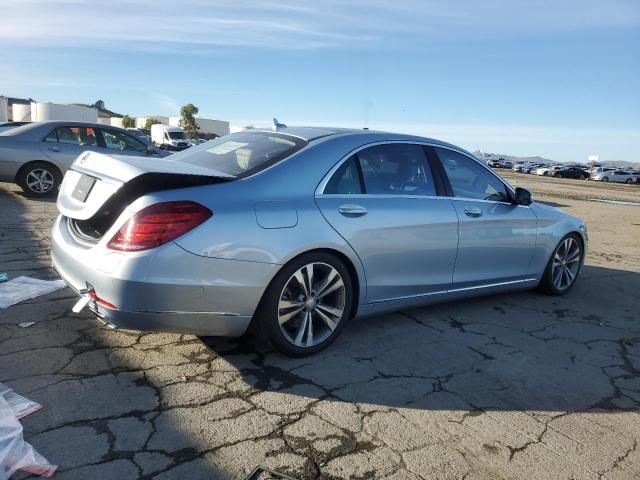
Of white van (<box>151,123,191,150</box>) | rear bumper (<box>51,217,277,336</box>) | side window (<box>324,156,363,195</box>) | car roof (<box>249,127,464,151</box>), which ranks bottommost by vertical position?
A: white van (<box>151,123,191,150</box>)

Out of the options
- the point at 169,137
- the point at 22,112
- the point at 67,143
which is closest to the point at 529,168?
the point at 169,137

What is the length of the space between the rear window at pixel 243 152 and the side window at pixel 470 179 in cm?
142

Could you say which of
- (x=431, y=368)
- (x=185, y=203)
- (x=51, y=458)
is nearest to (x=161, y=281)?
(x=185, y=203)

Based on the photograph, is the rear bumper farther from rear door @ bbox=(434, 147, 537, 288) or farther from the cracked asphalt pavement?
rear door @ bbox=(434, 147, 537, 288)

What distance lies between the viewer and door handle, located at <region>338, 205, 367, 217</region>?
3.62m

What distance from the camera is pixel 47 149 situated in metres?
9.58

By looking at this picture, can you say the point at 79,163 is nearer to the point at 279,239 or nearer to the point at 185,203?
the point at 185,203

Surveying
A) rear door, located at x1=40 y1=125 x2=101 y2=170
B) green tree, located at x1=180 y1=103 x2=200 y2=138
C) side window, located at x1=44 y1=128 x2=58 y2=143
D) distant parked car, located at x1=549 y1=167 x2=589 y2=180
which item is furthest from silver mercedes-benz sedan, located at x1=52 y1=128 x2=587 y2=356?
green tree, located at x1=180 y1=103 x2=200 y2=138

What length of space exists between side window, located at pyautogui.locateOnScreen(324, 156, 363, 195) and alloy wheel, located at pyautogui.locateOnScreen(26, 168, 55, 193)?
7.87 meters

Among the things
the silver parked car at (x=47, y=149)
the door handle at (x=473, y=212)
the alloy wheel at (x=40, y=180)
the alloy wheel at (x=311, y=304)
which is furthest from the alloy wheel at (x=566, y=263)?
the alloy wheel at (x=40, y=180)

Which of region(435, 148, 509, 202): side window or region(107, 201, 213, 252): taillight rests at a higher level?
region(435, 148, 509, 202): side window

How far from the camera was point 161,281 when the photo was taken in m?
2.90

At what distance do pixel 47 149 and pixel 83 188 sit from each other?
7.10m

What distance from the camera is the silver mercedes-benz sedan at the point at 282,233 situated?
2.96 metres
